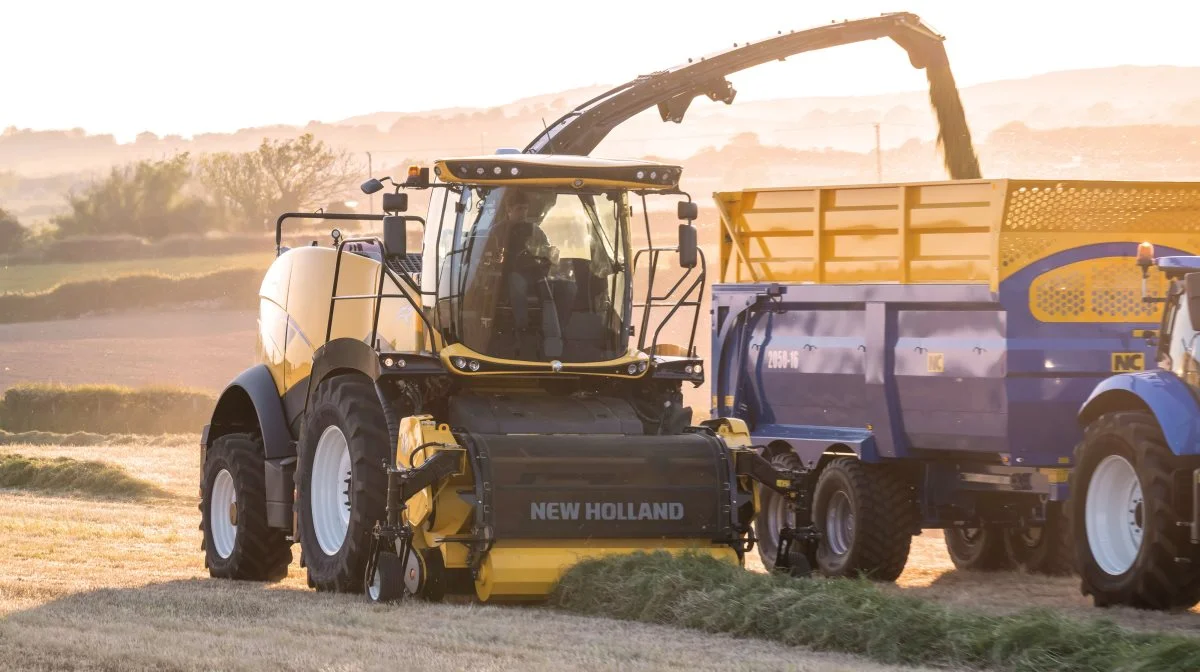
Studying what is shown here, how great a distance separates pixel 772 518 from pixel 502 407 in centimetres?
380

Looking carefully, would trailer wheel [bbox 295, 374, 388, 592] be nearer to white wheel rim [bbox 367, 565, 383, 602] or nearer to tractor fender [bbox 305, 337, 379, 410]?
tractor fender [bbox 305, 337, 379, 410]

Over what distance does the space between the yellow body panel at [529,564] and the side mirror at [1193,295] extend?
3.00 m

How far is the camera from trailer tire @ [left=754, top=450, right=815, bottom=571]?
566 inches

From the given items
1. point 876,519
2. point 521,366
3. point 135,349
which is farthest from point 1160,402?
point 135,349

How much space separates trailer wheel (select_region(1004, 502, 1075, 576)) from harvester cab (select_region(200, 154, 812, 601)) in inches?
114

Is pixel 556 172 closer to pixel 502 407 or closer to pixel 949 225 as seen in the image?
pixel 502 407

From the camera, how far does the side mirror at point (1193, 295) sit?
413 inches

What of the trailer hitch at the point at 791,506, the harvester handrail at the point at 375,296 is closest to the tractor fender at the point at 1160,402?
the trailer hitch at the point at 791,506

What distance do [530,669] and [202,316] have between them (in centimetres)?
5091

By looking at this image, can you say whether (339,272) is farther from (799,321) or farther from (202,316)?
(202,316)

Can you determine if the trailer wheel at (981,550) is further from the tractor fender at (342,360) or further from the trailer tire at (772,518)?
the tractor fender at (342,360)

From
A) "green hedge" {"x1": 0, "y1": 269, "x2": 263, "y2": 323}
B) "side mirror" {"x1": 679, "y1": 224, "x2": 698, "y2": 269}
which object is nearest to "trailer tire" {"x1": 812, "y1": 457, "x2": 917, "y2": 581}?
"side mirror" {"x1": 679, "y1": 224, "x2": 698, "y2": 269}

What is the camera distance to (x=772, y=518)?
14625 mm

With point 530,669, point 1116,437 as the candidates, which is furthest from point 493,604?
point 1116,437
